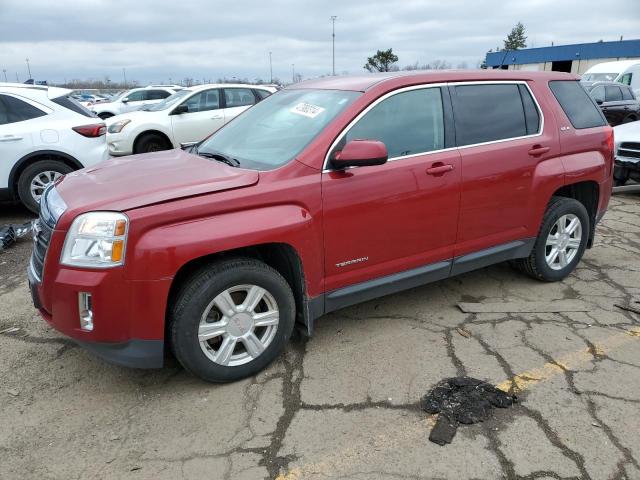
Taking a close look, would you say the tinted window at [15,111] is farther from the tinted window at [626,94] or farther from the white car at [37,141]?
the tinted window at [626,94]

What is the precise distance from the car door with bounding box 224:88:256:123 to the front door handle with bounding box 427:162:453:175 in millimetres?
7453

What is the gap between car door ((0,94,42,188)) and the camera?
6.36 m

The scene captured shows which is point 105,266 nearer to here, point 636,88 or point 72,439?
point 72,439

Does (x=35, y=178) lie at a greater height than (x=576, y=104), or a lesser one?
lesser

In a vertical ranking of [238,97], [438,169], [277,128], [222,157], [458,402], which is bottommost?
[458,402]

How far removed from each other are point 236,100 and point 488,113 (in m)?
7.59

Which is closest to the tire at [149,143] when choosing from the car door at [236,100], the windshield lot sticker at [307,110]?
the car door at [236,100]

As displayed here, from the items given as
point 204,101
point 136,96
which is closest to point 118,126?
point 204,101

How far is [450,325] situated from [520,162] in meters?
1.35

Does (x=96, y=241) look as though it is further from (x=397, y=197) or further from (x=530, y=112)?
(x=530, y=112)

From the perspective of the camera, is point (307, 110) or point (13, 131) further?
point (13, 131)

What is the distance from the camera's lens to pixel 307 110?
3545 millimetres

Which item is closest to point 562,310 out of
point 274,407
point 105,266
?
point 274,407

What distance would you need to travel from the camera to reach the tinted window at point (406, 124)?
3348mm
